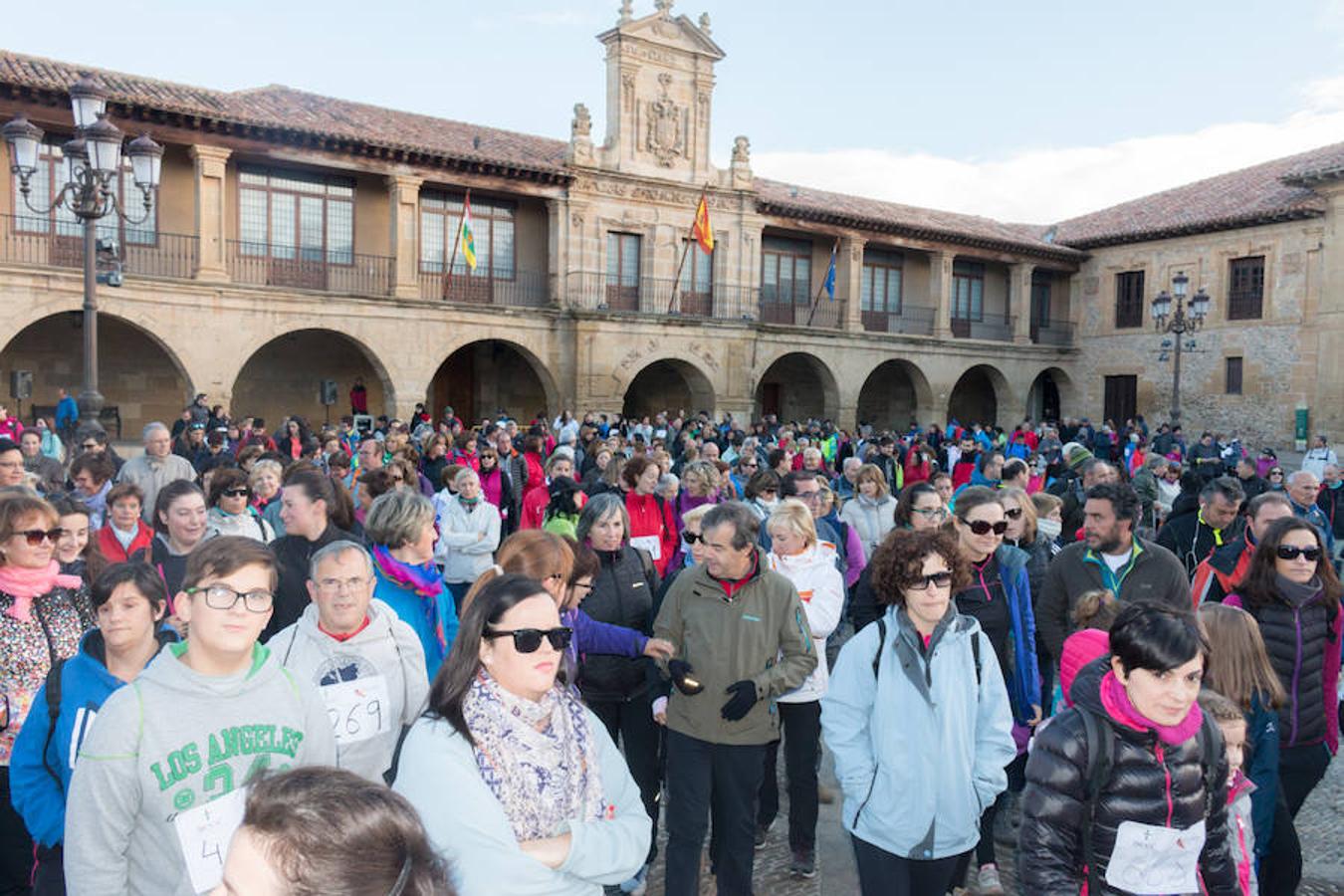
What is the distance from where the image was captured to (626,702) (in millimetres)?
4637

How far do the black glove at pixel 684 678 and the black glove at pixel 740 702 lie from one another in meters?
0.14

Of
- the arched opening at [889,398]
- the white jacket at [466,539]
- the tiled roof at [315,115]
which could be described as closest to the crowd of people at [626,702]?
the white jacket at [466,539]

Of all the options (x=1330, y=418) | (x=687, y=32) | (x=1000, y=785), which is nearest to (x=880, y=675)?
(x=1000, y=785)

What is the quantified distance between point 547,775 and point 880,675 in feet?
4.81

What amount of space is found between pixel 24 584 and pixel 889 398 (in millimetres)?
31071

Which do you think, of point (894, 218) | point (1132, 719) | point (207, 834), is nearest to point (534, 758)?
point (207, 834)

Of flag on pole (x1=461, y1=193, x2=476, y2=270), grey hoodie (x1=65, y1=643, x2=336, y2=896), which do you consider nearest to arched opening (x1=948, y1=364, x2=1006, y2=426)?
flag on pole (x1=461, y1=193, x2=476, y2=270)

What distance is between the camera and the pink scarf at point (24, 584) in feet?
11.6

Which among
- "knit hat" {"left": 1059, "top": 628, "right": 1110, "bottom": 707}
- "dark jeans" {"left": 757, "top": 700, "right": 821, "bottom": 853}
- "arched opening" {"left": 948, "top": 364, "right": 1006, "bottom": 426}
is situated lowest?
"dark jeans" {"left": 757, "top": 700, "right": 821, "bottom": 853}

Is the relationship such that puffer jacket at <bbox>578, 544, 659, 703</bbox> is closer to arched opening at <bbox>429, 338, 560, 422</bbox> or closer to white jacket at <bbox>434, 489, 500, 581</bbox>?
white jacket at <bbox>434, 489, 500, 581</bbox>

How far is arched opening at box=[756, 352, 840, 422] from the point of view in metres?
30.5

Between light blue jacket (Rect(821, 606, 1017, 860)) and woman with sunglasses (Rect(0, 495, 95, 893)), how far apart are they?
9.39 ft

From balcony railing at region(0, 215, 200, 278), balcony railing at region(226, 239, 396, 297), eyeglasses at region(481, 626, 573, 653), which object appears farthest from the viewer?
balcony railing at region(226, 239, 396, 297)

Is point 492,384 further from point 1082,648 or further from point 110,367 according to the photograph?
point 1082,648
